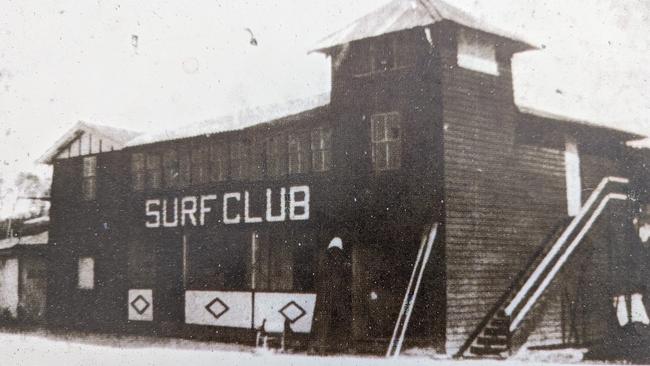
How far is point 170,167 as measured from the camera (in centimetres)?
1898

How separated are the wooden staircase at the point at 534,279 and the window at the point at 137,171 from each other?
903cm

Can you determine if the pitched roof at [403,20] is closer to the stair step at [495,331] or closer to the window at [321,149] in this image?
the window at [321,149]

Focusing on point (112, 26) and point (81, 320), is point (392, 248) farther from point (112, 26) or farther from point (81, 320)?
point (81, 320)

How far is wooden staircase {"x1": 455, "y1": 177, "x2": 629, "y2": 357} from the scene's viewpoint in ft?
48.9

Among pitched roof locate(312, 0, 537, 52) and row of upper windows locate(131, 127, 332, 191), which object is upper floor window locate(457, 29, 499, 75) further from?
row of upper windows locate(131, 127, 332, 191)

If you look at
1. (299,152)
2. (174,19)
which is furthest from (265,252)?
(174,19)

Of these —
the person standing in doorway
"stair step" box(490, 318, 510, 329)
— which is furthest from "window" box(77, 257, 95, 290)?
"stair step" box(490, 318, 510, 329)

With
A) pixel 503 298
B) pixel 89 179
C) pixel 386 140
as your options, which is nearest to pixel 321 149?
pixel 386 140

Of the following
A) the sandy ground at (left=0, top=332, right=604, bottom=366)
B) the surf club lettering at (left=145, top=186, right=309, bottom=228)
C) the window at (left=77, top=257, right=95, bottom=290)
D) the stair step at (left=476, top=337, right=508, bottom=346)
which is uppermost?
the surf club lettering at (left=145, top=186, right=309, bottom=228)

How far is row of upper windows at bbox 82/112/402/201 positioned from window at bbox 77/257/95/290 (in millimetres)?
1805

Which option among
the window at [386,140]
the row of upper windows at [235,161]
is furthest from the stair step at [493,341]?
the row of upper windows at [235,161]

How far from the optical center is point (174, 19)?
14.5 metres

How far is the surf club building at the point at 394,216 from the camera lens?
14953mm

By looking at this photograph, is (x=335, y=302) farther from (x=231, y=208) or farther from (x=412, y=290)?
(x=231, y=208)
